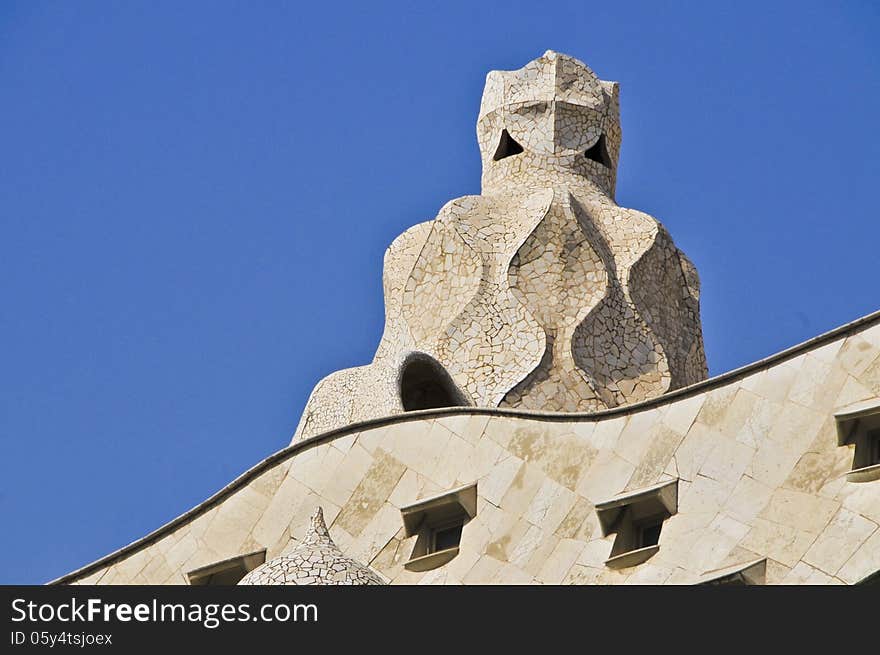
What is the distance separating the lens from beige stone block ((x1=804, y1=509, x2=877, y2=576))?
13.9 meters

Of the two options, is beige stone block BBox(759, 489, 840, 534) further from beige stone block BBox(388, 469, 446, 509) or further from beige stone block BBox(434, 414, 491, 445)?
beige stone block BBox(388, 469, 446, 509)

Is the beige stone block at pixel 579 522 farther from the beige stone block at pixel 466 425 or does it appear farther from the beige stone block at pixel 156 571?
the beige stone block at pixel 156 571

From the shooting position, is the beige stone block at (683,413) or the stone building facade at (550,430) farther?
the beige stone block at (683,413)

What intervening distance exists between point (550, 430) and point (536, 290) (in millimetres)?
3952

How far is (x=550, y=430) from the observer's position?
52.2 ft

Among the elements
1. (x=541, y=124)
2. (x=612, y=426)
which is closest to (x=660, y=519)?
(x=612, y=426)

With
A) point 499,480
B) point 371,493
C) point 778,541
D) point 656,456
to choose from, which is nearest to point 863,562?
point 778,541

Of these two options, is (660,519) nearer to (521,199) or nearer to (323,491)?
(323,491)

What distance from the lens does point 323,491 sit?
55.2 ft

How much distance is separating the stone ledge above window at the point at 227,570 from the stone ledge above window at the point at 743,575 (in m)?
3.70

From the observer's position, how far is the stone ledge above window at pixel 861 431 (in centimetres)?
1433

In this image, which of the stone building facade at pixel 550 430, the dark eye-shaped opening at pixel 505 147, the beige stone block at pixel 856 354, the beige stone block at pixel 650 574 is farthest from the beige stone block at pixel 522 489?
the dark eye-shaped opening at pixel 505 147

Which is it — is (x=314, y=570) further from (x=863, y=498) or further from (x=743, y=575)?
(x=863, y=498)

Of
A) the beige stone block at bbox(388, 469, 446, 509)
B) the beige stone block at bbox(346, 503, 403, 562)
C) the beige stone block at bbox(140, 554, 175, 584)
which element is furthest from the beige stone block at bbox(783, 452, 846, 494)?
the beige stone block at bbox(140, 554, 175, 584)
